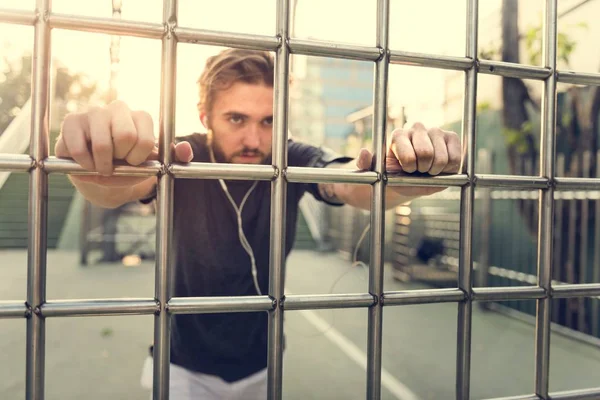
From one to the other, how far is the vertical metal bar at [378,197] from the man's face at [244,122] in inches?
27.1

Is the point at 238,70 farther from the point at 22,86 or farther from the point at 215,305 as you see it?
the point at 215,305

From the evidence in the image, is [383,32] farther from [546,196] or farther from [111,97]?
[111,97]

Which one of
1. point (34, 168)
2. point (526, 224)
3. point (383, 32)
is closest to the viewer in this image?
point (34, 168)

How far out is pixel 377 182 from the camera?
656mm

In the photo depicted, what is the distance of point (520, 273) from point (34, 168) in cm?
458

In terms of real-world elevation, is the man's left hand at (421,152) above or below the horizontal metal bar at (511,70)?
below

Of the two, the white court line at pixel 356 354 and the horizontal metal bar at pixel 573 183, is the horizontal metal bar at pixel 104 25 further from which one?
→ the white court line at pixel 356 354

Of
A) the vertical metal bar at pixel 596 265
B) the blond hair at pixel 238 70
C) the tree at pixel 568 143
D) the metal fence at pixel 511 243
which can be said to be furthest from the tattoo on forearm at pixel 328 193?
the vertical metal bar at pixel 596 265

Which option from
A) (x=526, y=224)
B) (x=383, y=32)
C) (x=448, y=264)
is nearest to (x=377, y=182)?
Answer: (x=383, y=32)

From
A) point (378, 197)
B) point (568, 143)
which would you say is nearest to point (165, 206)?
point (378, 197)

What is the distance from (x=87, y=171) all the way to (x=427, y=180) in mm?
473

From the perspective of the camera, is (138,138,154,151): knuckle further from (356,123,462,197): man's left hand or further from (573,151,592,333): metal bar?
(573,151,592,333): metal bar

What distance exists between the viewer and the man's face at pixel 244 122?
4.32 ft

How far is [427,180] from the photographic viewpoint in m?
0.68
